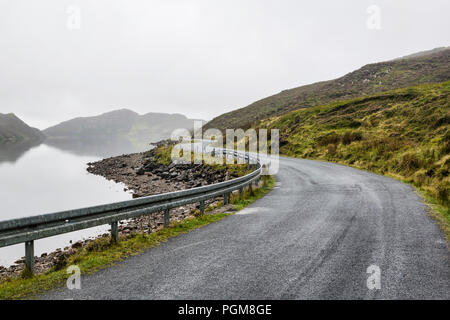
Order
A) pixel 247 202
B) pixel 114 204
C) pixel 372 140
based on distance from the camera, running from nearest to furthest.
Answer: pixel 114 204 → pixel 247 202 → pixel 372 140

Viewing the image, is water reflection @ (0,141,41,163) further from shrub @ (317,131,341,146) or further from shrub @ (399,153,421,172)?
shrub @ (399,153,421,172)

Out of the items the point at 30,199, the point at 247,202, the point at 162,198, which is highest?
the point at 162,198

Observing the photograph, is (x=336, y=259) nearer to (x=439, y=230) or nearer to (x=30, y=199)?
(x=439, y=230)

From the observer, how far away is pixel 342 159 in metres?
26.0

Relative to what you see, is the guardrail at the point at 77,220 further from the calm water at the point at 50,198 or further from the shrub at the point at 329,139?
the shrub at the point at 329,139

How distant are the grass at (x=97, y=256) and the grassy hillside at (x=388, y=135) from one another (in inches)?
283

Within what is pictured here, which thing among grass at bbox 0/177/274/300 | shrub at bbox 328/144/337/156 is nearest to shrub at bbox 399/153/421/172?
shrub at bbox 328/144/337/156

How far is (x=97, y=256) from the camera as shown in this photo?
558cm

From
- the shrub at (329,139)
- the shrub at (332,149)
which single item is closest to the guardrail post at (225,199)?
the shrub at (332,149)

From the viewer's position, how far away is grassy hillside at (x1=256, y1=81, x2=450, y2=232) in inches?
663

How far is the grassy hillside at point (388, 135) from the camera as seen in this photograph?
16848mm

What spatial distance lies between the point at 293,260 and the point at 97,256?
3560 millimetres

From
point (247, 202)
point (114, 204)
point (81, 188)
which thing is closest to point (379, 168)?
point (247, 202)
